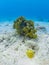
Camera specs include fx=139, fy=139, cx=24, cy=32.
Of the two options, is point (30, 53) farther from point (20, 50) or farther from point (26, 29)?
point (26, 29)

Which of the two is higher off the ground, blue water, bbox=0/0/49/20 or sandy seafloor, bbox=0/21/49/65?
blue water, bbox=0/0/49/20

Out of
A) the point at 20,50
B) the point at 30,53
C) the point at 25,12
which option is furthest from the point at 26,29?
the point at 25,12

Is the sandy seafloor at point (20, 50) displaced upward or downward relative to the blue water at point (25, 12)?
downward

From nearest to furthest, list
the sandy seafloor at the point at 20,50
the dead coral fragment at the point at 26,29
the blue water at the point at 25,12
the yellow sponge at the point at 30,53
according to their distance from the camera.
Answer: the sandy seafloor at the point at 20,50, the yellow sponge at the point at 30,53, the dead coral fragment at the point at 26,29, the blue water at the point at 25,12

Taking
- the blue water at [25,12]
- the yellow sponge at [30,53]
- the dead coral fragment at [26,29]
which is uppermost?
the blue water at [25,12]

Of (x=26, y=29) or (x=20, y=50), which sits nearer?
(x=20, y=50)

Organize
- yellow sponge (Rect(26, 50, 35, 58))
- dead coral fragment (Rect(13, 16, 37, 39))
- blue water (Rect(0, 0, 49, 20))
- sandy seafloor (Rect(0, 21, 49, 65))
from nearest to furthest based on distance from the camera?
sandy seafloor (Rect(0, 21, 49, 65)) → yellow sponge (Rect(26, 50, 35, 58)) → dead coral fragment (Rect(13, 16, 37, 39)) → blue water (Rect(0, 0, 49, 20))

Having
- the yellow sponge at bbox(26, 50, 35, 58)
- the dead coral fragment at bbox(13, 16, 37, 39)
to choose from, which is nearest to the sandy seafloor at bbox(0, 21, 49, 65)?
the yellow sponge at bbox(26, 50, 35, 58)

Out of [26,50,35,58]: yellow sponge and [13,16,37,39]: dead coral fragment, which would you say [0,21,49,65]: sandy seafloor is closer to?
[26,50,35,58]: yellow sponge

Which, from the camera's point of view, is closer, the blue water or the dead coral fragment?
the dead coral fragment

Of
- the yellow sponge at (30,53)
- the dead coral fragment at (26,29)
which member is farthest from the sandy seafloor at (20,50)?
the dead coral fragment at (26,29)

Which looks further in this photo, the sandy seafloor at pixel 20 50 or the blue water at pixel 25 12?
the blue water at pixel 25 12

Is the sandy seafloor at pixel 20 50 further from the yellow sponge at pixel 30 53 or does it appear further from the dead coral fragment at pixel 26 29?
the dead coral fragment at pixel 26 29

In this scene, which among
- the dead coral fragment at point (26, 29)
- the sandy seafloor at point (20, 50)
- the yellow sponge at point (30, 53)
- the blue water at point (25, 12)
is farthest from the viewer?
the blue water at point (25, 12)
